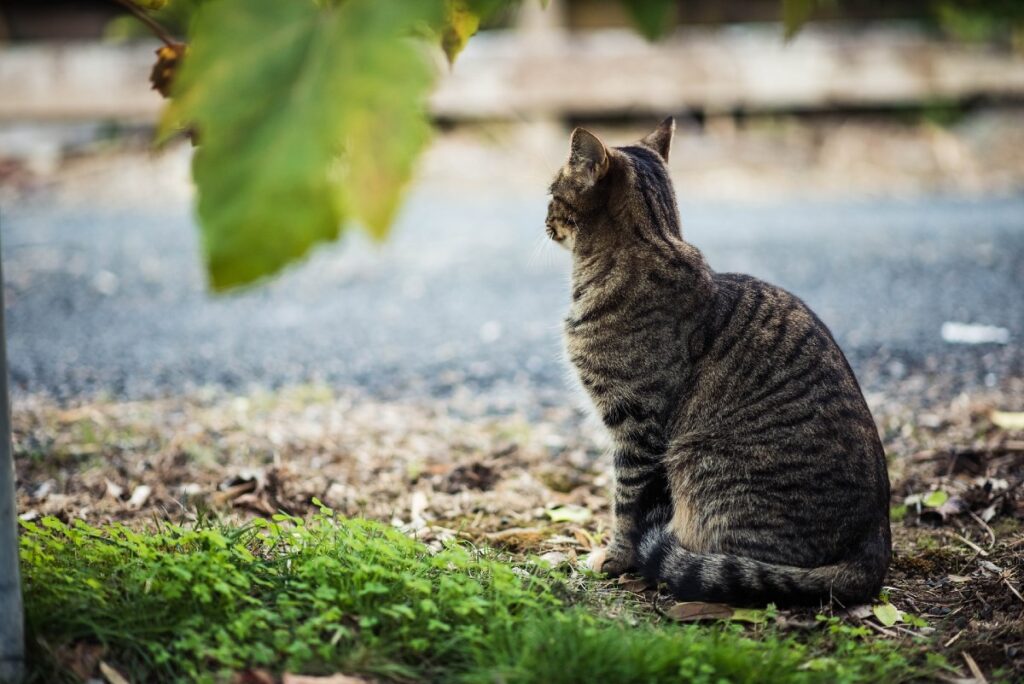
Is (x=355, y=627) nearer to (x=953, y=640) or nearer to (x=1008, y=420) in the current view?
(x=953, y=640)

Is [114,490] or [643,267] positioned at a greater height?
[643,267]

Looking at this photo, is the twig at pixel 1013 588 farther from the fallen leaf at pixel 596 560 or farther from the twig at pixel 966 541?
the fallen leaf at pixel 596 560

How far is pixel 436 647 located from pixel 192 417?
8.47 feet

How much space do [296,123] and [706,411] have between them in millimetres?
2160

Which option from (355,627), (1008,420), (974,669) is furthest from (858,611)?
(1008,420)

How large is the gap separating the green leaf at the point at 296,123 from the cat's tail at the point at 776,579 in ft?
6.53

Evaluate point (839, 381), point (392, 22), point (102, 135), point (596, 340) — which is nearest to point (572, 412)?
point (596, 340)

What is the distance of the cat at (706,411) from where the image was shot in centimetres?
271

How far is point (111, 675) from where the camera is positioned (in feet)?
6.97

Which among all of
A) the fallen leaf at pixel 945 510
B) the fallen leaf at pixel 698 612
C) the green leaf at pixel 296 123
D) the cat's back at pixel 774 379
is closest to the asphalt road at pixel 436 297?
the cat's back at pixel 774 379

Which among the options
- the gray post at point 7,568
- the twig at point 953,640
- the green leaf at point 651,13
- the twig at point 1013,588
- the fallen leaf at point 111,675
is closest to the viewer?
the green leaf at point 651,13

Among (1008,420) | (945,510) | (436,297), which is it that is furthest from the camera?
(436,297)

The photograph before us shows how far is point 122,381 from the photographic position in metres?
5.09

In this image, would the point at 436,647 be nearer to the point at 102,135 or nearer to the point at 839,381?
the point at 839,381
